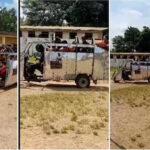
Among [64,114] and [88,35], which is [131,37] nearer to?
[88,35]

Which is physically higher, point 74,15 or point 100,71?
point 74,15

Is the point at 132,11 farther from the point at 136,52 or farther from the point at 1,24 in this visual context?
the point at 1,24

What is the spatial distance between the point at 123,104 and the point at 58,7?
1625mm

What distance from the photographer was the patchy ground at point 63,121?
4676 mm

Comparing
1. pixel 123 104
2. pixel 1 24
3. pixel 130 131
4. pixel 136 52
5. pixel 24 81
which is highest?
pixel 1 24

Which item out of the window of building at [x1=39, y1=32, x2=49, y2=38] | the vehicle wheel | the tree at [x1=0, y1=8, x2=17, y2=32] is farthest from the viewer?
the vehicle wheel

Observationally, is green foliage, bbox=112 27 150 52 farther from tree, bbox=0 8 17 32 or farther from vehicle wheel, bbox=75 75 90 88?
tree, bbox=0 8 17 32

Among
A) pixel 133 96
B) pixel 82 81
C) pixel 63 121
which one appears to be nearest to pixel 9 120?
pixel 63 121

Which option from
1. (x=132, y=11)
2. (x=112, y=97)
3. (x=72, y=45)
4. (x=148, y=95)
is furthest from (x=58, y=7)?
(x=148, y=95)

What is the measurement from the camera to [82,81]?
4.83m

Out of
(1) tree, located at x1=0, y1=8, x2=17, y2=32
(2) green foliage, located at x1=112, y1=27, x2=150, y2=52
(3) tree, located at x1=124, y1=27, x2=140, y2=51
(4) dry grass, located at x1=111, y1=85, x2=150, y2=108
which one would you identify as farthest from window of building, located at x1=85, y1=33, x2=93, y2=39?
(1) tree, located at x1=0, y1=8, x2=17, y2=32

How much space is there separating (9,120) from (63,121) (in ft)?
2.43

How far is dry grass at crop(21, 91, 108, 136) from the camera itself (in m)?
4.69

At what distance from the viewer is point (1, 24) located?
474 centimetres
